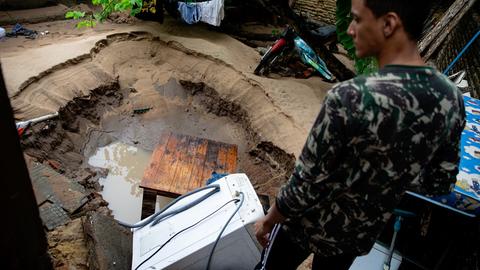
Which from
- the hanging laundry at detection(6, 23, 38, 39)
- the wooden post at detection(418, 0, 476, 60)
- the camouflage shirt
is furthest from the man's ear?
the hanging laundry at detection(6, 23, 38, 39)

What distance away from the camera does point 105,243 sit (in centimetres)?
269

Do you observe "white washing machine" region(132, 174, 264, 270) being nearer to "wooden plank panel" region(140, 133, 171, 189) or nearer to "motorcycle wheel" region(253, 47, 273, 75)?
"wooden plank panel" region(140, 133, 171, 189)

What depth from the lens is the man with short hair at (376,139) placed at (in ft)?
3.21

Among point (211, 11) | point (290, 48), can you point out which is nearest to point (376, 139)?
point (290, 48)

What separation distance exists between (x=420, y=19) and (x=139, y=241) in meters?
2.05

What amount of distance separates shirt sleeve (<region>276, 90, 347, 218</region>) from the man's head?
9.3 inches

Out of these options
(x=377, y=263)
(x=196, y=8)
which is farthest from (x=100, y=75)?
(x=377, y=263)

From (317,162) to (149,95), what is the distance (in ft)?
16.4

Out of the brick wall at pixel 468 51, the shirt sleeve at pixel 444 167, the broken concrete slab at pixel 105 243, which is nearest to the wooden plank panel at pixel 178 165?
the broken concrete slab at pixel 105 243

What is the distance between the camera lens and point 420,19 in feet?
3.27

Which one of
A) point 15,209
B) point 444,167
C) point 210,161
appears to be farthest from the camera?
point 210,161

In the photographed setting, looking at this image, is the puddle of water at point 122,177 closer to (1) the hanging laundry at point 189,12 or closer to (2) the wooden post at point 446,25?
(1) the hanging laundry at point 189,12

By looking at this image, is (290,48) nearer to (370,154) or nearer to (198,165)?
(198,165)

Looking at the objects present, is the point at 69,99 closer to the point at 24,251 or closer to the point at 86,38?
the point at 86,38
